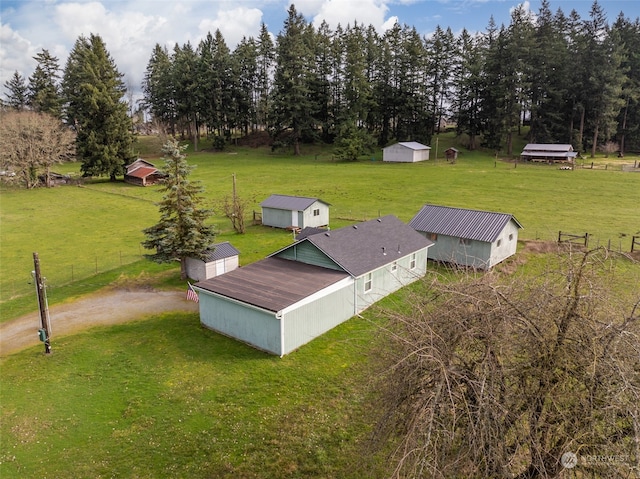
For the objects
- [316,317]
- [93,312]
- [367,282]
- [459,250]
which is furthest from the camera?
[459,250]

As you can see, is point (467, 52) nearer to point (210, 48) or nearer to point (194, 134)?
point (210, 48)

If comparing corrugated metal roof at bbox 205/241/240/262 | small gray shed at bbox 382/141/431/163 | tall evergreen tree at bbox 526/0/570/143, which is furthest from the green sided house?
tall evergreen tree at bbox 526/0/570/143

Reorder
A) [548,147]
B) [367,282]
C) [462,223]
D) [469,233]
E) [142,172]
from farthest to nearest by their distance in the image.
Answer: [548,147] → [142,172] → [462,223] → [469,233] → [367,282]

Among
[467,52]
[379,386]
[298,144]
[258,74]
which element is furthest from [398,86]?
[379,386]

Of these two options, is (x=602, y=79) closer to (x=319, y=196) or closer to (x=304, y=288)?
(x=319, y=196)

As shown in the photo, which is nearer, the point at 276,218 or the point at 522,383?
the point at 522,383

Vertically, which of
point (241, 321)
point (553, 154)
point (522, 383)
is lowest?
point (241, 321)

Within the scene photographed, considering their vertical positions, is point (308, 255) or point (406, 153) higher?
point (406, 153)

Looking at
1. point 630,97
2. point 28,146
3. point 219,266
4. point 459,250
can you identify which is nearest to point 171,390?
point 219,266
